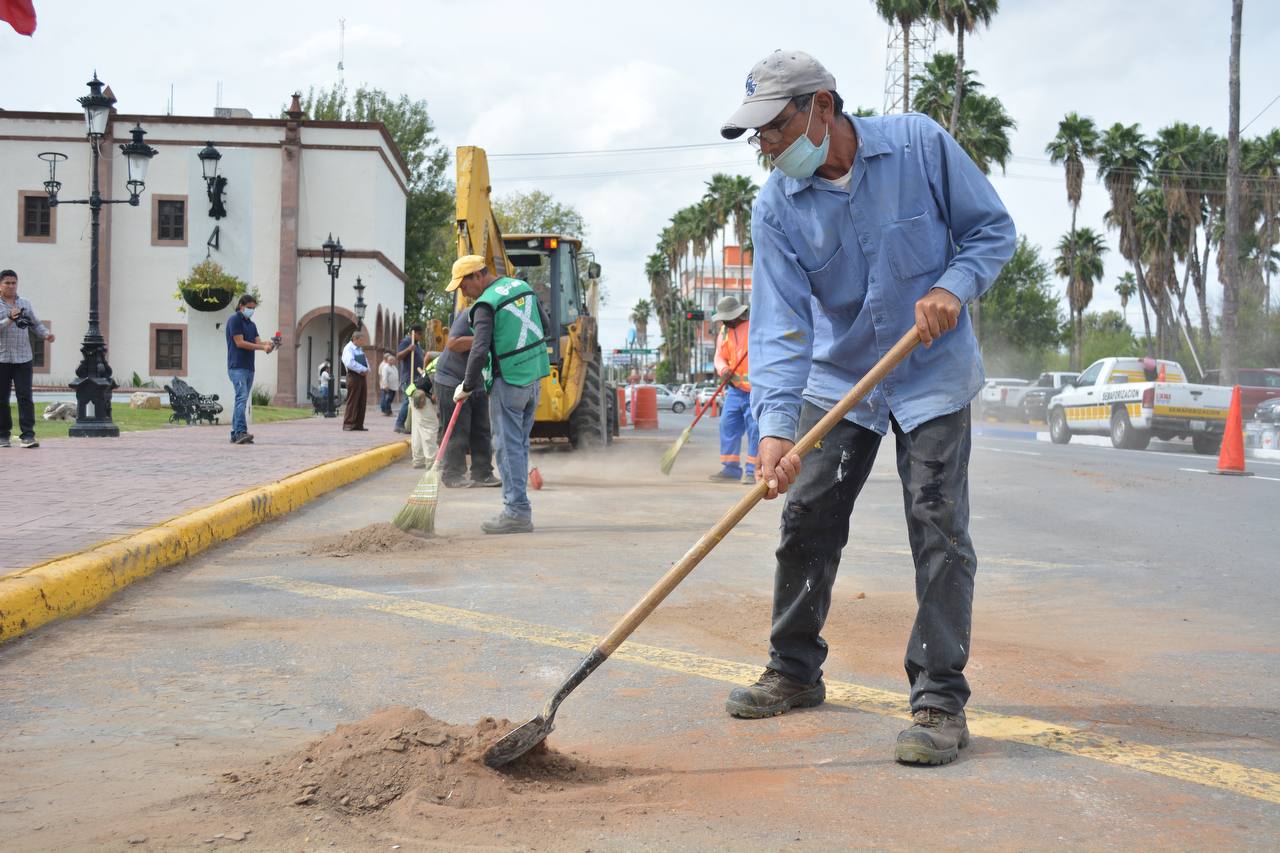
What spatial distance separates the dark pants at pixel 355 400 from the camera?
19391 mm

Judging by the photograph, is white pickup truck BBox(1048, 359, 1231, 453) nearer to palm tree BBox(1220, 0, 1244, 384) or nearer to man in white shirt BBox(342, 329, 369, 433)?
palm tree BBox(1220, 0, 1244, 384)

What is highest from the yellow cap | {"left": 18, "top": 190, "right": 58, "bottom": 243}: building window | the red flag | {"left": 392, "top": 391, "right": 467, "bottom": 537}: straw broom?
{"left": 18, "top": 190, "right": 58, "bottom": 243}: building window

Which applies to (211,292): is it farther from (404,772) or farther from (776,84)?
(404,772)

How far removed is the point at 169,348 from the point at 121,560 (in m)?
35.4

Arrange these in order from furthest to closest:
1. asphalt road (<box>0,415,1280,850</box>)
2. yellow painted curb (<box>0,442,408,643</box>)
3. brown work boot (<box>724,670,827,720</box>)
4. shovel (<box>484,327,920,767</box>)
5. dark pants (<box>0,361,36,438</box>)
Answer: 1. dark pants (<box>0,361,36,438</box>)
2. yellow painted curb (<box>0,442,408,643</box>)
3. brown work boot (<box>724,670,827,720</box>)
4. shovel (<box>484,327,920,767</box>)
5. asphalt road (<box>0,415,1280,850</box>)

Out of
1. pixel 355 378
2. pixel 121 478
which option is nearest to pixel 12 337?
pixel 121 478

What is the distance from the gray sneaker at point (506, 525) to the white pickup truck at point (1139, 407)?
1584 centimetres

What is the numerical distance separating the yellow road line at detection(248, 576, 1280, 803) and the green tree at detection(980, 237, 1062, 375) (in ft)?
239

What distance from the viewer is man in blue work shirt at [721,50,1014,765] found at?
11.4 feet

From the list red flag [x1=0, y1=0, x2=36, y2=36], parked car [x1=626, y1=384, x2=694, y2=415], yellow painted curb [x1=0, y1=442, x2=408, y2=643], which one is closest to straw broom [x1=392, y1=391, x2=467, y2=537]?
yellow painted curb [x1=0, y1=442, x2=408, y2=643]

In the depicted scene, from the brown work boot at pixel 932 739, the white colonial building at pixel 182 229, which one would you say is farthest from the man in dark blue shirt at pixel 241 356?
the white colonial building at pixel 182 229

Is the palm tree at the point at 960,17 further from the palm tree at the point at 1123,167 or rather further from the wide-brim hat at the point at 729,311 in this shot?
the wide-brim hat at the point at 729,311

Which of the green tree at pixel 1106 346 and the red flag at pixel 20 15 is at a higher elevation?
the green tree at pixel 1106 346

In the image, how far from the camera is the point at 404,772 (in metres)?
2.98
